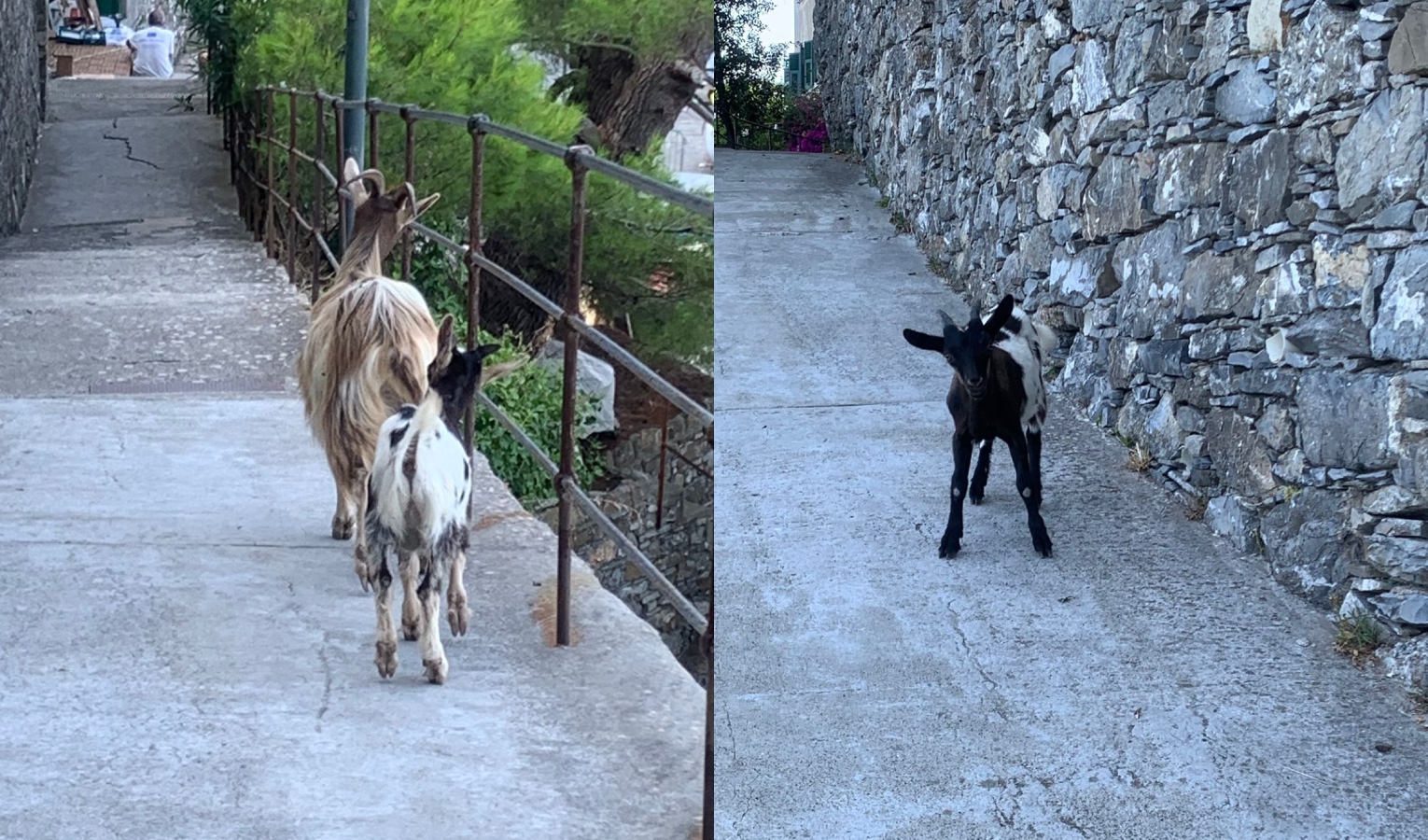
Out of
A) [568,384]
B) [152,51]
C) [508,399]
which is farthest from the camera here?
[152,51]

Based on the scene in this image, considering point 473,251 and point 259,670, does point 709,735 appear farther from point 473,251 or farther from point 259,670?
point 473,251

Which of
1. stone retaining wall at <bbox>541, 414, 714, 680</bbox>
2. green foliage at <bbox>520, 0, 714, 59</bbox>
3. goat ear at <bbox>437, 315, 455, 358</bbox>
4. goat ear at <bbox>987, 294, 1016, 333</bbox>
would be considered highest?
green foliage at <bbox>520, 0, 714, 59</bbox>

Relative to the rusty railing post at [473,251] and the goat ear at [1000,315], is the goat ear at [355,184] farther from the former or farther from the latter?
the goat ear at [1000,315]

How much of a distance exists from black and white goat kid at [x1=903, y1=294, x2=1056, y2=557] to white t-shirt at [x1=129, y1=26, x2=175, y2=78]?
43.5ft

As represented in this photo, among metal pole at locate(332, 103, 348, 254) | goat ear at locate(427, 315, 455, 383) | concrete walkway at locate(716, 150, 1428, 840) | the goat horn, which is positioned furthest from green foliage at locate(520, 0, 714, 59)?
goat ear at locate(427, 315, 455, 383)

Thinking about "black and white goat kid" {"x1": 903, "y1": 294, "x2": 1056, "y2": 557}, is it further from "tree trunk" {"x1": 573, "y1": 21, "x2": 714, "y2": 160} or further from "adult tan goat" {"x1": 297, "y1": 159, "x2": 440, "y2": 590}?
"tree trunk" {"x1": 573, "y1": 21, "x2": 714, "y2": 160}

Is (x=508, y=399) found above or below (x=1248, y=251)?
below

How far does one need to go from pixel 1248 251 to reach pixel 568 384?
212cm

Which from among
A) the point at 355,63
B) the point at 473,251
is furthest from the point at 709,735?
the point at 355,63

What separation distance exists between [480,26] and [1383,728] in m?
7.38

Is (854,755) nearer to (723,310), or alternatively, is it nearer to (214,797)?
(214,797)

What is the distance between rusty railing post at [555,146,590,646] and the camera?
306cm

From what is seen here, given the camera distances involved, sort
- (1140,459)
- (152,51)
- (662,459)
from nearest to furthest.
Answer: (1140,459) < (662,459) < (152,51)

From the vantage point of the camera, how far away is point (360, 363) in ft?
11.1
